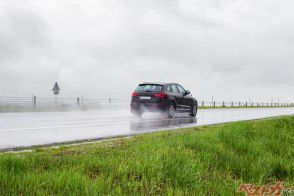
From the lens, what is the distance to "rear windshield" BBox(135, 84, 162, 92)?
18.1m

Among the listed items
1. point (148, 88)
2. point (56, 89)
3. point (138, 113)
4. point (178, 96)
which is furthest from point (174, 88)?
point (56, 89)

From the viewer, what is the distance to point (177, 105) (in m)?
19.3

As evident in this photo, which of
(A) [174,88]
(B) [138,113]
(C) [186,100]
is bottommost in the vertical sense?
(B) [138,113]

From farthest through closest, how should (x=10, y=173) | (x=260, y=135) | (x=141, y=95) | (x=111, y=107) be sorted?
(x=111, y=107) → (x=141, y=95) → (x=260, y=135) → (x=10, y=173)

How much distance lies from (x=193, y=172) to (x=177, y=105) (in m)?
14.8

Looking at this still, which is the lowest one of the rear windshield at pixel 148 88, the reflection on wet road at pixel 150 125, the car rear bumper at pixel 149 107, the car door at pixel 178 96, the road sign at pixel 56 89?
the reflection on wet road at pixel 150 125

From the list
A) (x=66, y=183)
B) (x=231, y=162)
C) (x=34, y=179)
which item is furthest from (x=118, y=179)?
(x=231, y=162)

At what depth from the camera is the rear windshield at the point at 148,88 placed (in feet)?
59.5

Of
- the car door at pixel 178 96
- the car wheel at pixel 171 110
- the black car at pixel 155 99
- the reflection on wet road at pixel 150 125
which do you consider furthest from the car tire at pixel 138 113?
the reflection on wet road at pixel 150 125

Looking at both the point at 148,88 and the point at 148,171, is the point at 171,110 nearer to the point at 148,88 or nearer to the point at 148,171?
the point at 148,88

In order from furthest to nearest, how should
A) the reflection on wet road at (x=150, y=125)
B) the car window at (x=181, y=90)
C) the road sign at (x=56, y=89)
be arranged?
the road sign at (x=56, y=89)
the car window at (x=181, y=90)
the reflection on wet road at (x=150, y=125)

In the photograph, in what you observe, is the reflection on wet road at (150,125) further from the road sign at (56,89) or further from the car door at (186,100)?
the road sign at (56,89)

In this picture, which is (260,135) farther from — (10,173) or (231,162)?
(10,173)

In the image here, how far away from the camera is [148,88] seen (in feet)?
60.0
